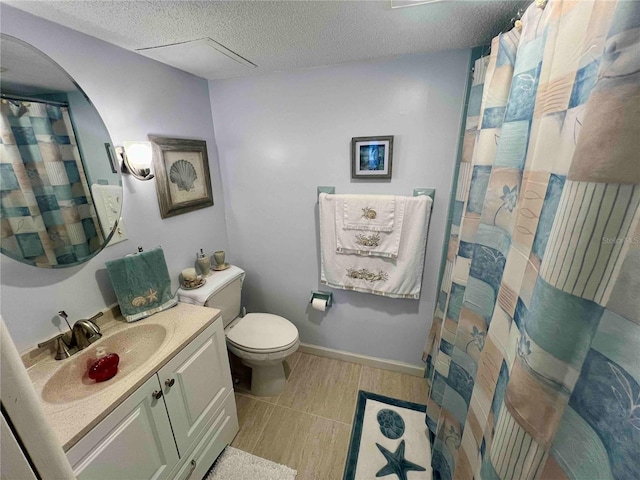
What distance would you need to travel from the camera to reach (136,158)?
1.29m

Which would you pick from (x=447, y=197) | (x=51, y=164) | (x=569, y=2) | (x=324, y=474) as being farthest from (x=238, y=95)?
(x=324, y=474)

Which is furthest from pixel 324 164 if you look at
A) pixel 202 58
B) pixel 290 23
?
pixel 202 58

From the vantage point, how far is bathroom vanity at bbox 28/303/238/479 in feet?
2.76

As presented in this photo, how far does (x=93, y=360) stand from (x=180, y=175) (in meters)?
1.06

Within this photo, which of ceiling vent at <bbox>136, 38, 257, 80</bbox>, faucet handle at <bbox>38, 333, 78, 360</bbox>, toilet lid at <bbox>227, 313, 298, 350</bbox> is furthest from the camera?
toilet lid at <bbox>227, 313, 298, 350</bbox>

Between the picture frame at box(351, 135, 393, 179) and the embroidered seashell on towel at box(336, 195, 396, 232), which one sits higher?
the picture frame at box(351, 135, 393, 179)

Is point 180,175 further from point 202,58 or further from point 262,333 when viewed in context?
point 262,333

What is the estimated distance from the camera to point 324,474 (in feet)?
4.56

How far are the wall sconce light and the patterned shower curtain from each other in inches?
7.0

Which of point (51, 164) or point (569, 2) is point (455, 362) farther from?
point (51, 164)

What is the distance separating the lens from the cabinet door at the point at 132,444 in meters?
0.82

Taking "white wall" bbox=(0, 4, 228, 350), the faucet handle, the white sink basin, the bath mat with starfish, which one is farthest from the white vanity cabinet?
the bath mat with starfish

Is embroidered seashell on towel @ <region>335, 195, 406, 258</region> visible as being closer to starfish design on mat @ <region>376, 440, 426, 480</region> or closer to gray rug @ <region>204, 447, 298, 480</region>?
starfish design on mat @ <region>376, 440, 426, 480</region>

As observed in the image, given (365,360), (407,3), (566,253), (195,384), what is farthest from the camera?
(365,360)
